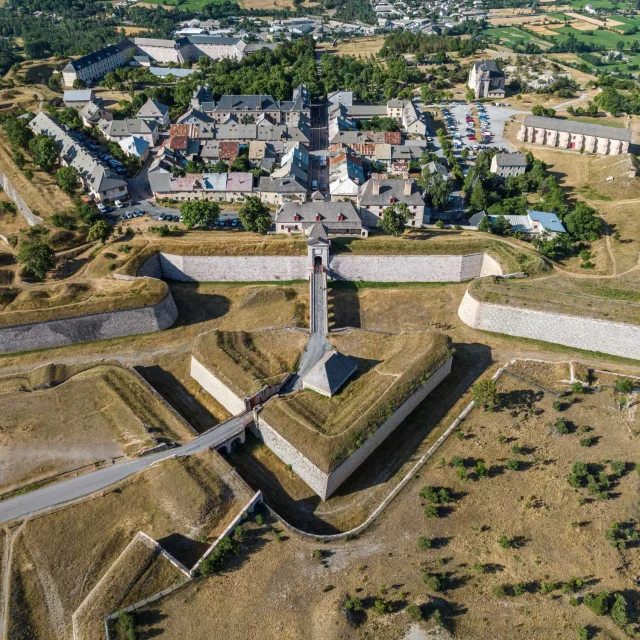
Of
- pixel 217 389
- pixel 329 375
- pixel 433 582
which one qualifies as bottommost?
pixel 433 582

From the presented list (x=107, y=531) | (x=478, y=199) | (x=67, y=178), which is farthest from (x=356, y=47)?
(x=107, y=531)

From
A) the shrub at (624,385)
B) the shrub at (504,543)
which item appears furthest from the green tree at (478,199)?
the shrub at (504,543)

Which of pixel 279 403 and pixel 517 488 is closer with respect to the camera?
pixel 517 488

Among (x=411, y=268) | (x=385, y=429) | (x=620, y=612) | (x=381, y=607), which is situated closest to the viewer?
(x=620, y=612)

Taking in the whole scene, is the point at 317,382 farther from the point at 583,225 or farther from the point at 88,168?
the point at 88,168

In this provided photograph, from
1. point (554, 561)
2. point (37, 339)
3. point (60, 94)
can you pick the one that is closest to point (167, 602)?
point (554, 561)

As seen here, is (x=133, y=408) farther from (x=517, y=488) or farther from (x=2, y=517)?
→ (x=517, y=488)

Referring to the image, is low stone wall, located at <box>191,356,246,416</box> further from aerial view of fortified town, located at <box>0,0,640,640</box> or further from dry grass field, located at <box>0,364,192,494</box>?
dry grass field, located at <box>0,364,192,494</box>

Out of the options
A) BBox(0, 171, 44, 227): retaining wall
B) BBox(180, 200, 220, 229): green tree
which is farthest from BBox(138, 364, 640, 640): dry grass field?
BBox(0, 171, 44, 227): retaining wall
